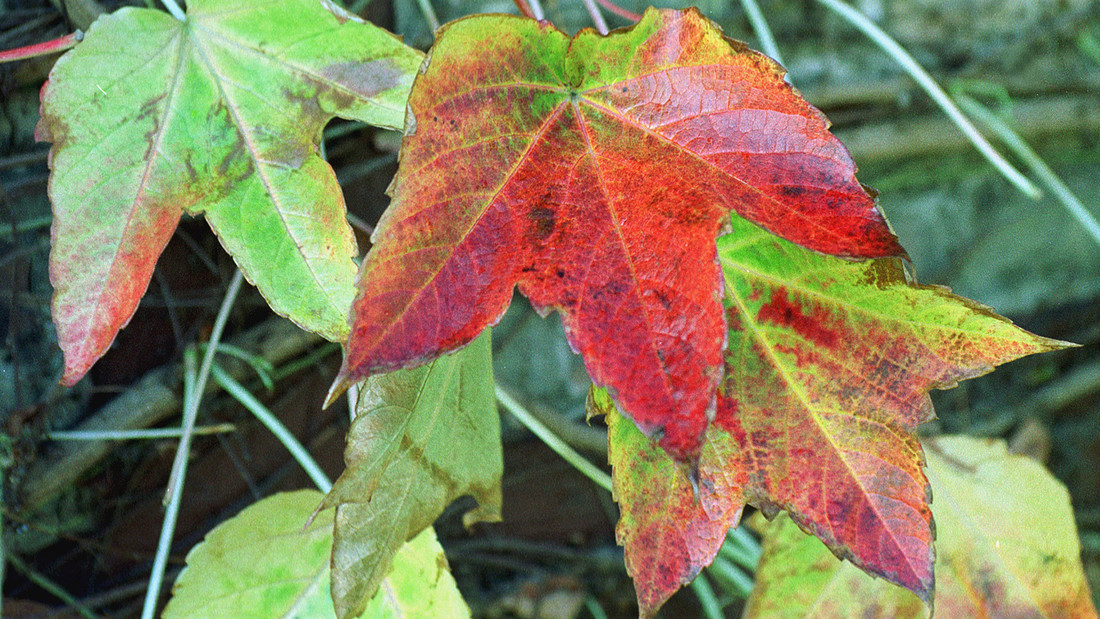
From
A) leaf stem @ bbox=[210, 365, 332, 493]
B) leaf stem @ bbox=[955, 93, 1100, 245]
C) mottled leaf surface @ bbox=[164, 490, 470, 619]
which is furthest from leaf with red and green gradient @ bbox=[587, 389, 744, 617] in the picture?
leaf stem @ bbox=[955, 93, 1100, 245]

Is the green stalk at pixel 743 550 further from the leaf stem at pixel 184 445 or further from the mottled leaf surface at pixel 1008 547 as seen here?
the leaf stem at pixel 184 445

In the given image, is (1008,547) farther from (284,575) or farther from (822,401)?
(284,575)

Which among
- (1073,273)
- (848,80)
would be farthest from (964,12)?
(1073,273)

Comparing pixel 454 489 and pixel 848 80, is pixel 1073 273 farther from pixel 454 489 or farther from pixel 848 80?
pixel 454 489

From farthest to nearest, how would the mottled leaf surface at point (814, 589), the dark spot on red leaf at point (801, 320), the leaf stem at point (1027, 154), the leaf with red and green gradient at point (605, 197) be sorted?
the leaf stem at point (1027, 154), the mottled leaf surface at point (814, 589), the dark spot on red leaf at point (801, 320), the leaf with red and green gradient at point (605, 197)

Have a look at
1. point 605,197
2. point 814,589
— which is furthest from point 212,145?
point 814,589

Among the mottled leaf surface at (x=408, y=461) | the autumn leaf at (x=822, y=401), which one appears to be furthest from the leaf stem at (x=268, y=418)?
the autumn leaf at (x=822, y=401)

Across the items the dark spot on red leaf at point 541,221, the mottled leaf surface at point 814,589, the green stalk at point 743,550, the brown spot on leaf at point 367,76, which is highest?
the brown spot on leaf at point 367,76
